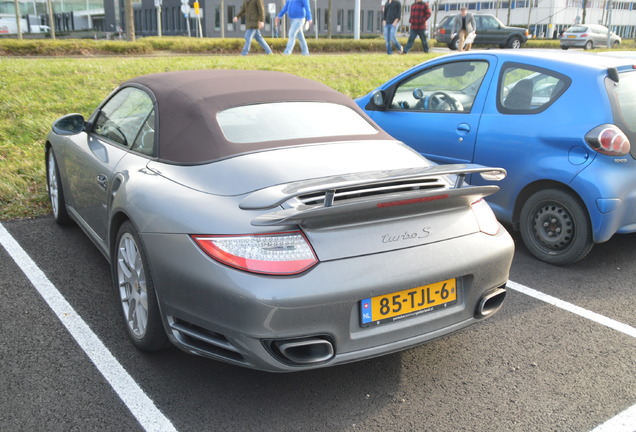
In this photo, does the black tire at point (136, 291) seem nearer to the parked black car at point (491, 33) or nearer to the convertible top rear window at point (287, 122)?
the convertible top rear window at point (287, 122)

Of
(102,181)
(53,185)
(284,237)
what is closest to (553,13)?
(53,185)

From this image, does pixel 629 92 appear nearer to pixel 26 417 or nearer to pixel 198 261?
pixel 198 261

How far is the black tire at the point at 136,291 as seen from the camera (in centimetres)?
301

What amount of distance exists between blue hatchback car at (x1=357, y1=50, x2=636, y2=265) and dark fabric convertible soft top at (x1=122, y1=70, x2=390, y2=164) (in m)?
1.57

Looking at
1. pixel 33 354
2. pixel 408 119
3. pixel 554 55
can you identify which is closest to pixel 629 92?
pixel 554 55

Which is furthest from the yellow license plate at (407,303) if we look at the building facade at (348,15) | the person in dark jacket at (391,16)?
the building facade at (348,15)

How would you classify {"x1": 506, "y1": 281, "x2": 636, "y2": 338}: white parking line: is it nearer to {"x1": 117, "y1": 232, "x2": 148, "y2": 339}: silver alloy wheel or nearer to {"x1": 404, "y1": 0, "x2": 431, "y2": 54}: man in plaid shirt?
{"x1": 117, "y1": 232, "x2": 148, "y2": 339}: silver alloy wheel

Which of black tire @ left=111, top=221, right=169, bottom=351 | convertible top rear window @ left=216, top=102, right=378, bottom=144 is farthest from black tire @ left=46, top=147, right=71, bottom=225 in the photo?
convertible top rear window @ left=216, top=102, right=378, bottom=144

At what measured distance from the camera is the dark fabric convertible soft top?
329cm

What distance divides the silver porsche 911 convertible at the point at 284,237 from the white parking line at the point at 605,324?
0.72m

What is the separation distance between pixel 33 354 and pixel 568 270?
3658 millimetres

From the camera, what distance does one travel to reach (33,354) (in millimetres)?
3223

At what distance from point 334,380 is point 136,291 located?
3.67ft

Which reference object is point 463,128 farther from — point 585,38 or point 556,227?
point 585,38
